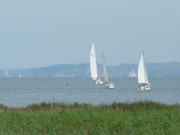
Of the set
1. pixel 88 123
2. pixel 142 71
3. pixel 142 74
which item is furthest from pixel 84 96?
pixel 88 123

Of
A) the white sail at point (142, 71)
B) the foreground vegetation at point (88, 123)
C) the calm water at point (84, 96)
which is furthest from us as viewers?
the white sail at point (142, 71)

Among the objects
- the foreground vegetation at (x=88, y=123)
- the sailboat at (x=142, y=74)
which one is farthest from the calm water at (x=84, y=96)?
the foreground vegetation at (x=88, y=123)

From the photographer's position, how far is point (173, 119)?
22422 millimetres

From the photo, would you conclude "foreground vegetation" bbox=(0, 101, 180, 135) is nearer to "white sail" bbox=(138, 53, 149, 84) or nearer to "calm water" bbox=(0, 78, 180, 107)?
"calm water" bbox=(0, 78, 180, 107)

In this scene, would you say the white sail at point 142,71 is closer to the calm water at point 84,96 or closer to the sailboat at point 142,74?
the sailboat at point 142,74

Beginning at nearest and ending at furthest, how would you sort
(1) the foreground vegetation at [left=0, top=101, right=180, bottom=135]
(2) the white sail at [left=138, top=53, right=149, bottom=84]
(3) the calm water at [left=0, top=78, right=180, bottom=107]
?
1. (1) the foreground vegetation at [left=0, top=101, right=180, bottom=135]
2. (3) the calm water at [left=0, top=78, right=180, bottom=107]
3. (2) the white sail at [left=138, top=53, right=149, bottom=84]

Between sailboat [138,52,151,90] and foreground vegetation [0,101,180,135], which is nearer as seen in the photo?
foreground vegetation [0,101,180,135]

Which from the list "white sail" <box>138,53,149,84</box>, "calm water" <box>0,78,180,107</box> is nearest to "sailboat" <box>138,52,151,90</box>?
"white sail" <box>138,53,149,84</box>

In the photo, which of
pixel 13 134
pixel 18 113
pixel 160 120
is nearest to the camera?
pixel 13 134

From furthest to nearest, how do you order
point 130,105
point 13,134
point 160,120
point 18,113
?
point 130,105, point 18,113, point 160,120, point 13,134

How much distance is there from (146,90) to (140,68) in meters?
6.58

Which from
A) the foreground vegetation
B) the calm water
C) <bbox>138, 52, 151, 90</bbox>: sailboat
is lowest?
the foreground vegetation

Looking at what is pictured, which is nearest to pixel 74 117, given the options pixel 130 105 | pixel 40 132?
pixel 40 132

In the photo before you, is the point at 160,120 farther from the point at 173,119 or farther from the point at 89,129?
the point at 89,129
